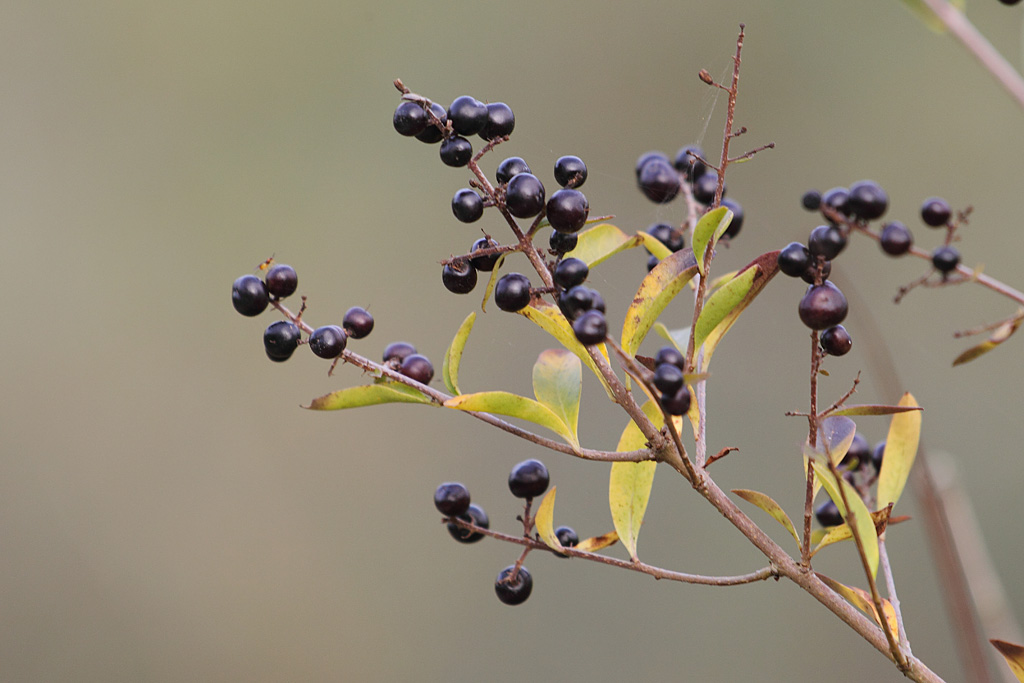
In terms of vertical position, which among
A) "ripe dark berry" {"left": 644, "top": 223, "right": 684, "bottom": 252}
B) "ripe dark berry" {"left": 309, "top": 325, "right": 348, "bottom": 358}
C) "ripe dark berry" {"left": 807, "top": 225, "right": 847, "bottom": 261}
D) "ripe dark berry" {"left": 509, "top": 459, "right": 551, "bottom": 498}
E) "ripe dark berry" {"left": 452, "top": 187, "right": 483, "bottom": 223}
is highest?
"ripe dark berry" {"left": 644, "top": 223, "right": 684, "bottom": 252}

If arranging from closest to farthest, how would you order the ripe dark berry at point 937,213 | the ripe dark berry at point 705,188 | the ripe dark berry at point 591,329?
the ripe dark berry at point 591,329 < the ripe dark berry at point 937,213 < the ripe dark berry at point 705,188

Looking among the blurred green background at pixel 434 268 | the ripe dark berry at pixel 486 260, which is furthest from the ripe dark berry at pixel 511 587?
the blurred green background at pixel 434 268

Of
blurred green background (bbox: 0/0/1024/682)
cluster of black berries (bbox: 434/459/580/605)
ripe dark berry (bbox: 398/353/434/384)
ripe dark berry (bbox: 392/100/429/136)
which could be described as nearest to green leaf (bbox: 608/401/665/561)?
cluster of black berries (bbox: 434/459/580/605)

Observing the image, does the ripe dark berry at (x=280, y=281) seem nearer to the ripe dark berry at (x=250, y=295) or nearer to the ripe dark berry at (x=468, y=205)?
the ripe dark berry at (x=250, y=295)

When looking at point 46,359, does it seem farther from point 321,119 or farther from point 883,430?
point 883,430

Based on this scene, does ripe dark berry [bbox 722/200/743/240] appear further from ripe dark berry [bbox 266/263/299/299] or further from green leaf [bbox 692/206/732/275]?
ripe dark berry [bbox 266/263/299/299]

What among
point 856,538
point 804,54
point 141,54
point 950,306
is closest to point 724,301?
point 856,538

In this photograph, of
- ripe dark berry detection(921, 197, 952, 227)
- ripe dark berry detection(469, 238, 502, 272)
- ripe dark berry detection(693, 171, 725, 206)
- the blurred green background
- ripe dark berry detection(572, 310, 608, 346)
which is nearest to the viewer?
ripe dark berry detection(572, 310, 608, 346)
